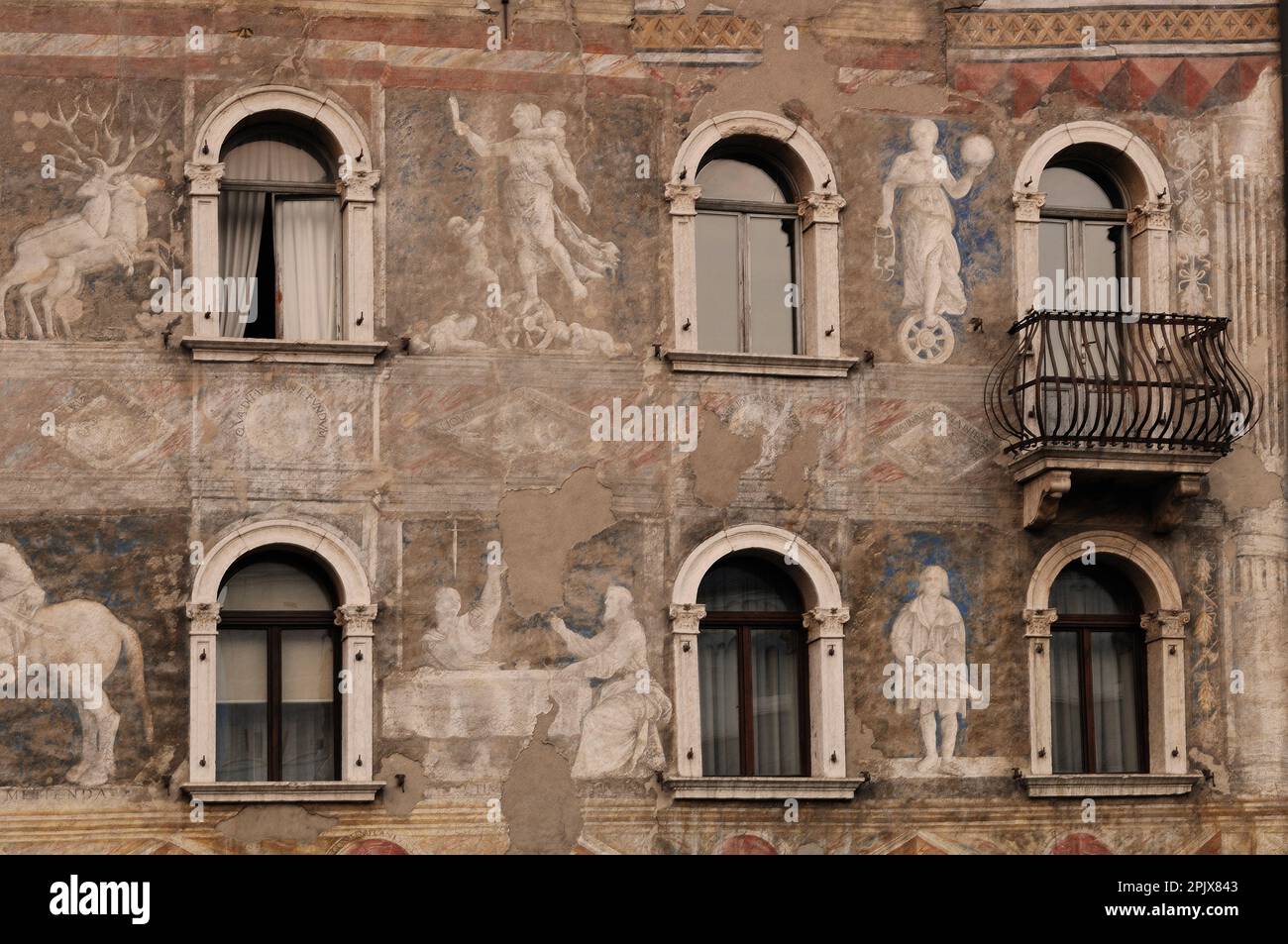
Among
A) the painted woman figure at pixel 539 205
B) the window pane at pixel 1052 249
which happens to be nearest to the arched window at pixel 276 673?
the painted woman figure at pixel 539 205

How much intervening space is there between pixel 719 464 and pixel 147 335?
4609mm

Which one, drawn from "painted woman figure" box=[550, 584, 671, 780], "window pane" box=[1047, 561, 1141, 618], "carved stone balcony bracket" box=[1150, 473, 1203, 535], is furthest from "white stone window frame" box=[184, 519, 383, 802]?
"carved stone balcony bracket" box=[1150, 473, 1203, 535]

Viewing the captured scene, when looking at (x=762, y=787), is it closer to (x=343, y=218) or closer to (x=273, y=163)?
(x=343, y=218)

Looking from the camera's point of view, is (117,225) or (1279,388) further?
(1279,388)

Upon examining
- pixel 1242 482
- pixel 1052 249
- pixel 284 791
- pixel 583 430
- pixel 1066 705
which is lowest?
pixel 284 791

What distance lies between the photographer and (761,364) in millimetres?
20922

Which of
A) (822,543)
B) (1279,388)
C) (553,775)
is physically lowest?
(553,775)

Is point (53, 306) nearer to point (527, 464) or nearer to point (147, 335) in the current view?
point (147, 335)

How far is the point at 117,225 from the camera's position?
66.3ft

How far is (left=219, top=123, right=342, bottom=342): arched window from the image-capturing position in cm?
2064

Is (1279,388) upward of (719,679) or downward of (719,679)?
upward

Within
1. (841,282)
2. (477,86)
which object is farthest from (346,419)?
(841,282)

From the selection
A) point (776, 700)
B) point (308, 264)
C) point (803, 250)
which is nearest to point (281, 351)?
point (308, 264)

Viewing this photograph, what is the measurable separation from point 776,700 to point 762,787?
0.84m
